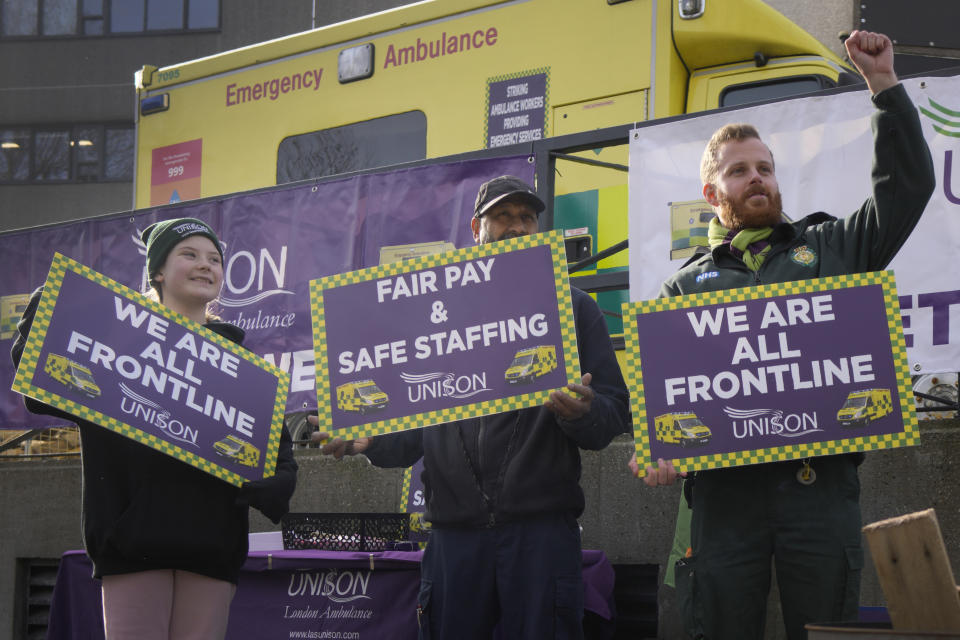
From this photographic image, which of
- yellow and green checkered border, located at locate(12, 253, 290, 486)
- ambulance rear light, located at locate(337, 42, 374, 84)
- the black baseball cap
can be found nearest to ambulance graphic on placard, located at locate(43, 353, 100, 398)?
yellow and green checkered border, located at locate(12, 253, 290, 486)

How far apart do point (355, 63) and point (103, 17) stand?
25.2 meters

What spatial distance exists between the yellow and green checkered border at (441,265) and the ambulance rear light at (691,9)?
368 cm

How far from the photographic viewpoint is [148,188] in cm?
991

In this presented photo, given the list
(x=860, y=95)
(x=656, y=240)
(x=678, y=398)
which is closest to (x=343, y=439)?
(x=678, y=398)

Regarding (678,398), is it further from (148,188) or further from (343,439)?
(148,188)

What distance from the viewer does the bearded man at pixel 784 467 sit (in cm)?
327

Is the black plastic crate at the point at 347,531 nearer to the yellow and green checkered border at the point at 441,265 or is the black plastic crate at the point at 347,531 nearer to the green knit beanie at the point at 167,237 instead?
the yellow and green checkered border at the point at 441,265

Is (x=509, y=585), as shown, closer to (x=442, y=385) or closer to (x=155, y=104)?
(x=442, y=385)

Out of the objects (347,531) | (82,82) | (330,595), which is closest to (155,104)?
(347,531)

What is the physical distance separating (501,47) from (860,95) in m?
2.99

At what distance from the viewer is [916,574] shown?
2680 millimetres

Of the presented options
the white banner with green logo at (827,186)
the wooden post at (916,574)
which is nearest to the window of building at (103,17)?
the white banner with green logo at (827,186)

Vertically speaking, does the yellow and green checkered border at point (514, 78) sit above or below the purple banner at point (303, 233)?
above

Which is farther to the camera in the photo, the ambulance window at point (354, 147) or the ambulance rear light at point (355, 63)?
the ambulance rear light at point (355, 63)
